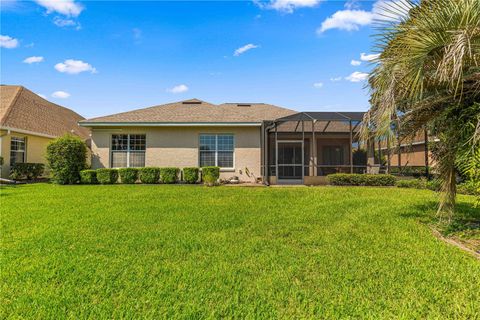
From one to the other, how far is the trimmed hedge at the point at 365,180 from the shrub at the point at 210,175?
6377mm

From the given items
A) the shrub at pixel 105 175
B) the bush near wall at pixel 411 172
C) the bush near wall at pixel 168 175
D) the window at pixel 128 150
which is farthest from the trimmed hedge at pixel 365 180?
the shrub at pixel 105 175

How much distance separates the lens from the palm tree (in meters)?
4.51

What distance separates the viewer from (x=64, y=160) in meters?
14.4

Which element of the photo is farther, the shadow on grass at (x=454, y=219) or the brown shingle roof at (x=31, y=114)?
the brown shingle roof at (x=31, y=114)

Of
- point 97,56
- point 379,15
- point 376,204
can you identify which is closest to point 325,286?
point 379,15

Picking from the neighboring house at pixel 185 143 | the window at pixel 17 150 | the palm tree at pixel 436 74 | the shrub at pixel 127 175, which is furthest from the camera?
Result: the window at pixel 17 150

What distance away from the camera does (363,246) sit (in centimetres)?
488

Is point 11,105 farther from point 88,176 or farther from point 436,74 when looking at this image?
point 436,74

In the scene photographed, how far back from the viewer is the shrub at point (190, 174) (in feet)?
48.5

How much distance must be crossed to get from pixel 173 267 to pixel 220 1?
37.2ft

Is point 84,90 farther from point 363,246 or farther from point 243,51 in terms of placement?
point 363,246

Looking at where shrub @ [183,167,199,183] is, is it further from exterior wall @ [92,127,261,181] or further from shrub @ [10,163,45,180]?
shrub @ [10,163,45,180]

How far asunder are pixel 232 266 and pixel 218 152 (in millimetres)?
12555

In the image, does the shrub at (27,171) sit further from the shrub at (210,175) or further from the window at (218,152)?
the shrub at (210,175)
